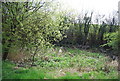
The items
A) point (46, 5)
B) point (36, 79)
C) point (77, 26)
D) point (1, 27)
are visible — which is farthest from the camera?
point (77, 26)

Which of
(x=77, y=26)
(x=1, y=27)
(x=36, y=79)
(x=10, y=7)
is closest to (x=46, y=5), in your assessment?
(x=10, y=7)

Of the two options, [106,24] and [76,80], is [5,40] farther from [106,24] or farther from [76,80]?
[106,24]

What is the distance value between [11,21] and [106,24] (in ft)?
66.3

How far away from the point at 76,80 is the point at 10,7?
15.8 feet

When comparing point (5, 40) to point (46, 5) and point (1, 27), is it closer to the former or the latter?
point (1, 27)

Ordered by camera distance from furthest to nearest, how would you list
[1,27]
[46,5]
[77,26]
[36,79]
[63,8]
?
[77,26] → [63,8] → [46,5] → [1,27] → [36,79]

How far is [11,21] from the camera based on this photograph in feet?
21.2

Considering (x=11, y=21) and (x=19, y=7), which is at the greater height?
(x=19, y=7)

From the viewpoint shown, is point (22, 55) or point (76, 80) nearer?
point (76, 80)

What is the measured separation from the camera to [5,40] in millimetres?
6828

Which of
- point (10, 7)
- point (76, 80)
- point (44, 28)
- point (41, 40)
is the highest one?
point (10, 7)

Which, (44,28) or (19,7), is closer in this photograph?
(19,7)

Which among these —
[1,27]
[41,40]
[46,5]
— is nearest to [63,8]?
[46,5]

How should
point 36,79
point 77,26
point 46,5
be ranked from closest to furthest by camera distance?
point 36,79 → point 46,5 → point 77,26
